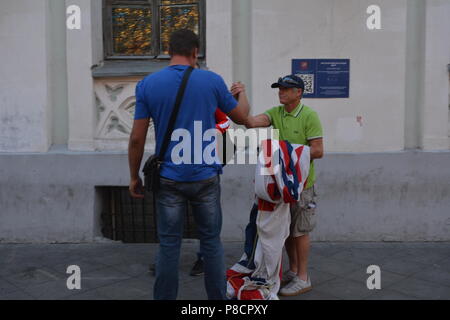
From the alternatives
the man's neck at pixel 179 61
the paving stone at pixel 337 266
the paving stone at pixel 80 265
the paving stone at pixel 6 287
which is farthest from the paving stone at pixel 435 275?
the paving stone at pixel 6 287

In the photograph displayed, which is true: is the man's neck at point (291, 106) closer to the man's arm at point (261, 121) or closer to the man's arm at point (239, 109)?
the man's arm at point (261, 121)

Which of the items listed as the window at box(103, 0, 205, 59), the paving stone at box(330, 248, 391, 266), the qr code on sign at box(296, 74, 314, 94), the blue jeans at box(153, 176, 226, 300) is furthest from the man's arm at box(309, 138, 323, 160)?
the window at box(103, 0, 205, 59)

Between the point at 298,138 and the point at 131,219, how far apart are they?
120 inches

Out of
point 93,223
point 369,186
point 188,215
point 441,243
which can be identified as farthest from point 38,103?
point 441,243

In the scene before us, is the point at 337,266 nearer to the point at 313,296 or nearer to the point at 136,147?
the point at 313,296

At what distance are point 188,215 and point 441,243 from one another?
3.07 metres

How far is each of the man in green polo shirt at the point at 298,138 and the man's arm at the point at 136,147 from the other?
1010 millimetres

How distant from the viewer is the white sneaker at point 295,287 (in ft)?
14.5

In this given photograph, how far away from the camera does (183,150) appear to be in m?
3.46

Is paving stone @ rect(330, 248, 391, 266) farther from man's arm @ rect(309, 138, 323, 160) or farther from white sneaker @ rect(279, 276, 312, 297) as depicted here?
man's arm @ rect(309, 138, 323, 160)

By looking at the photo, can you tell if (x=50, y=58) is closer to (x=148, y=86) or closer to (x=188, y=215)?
(x=188, y=215)

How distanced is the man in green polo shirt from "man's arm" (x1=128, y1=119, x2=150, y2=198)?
3.31 feet

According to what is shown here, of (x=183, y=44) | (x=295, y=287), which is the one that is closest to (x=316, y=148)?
(x=295, y=287)

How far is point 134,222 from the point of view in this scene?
21.6ft
